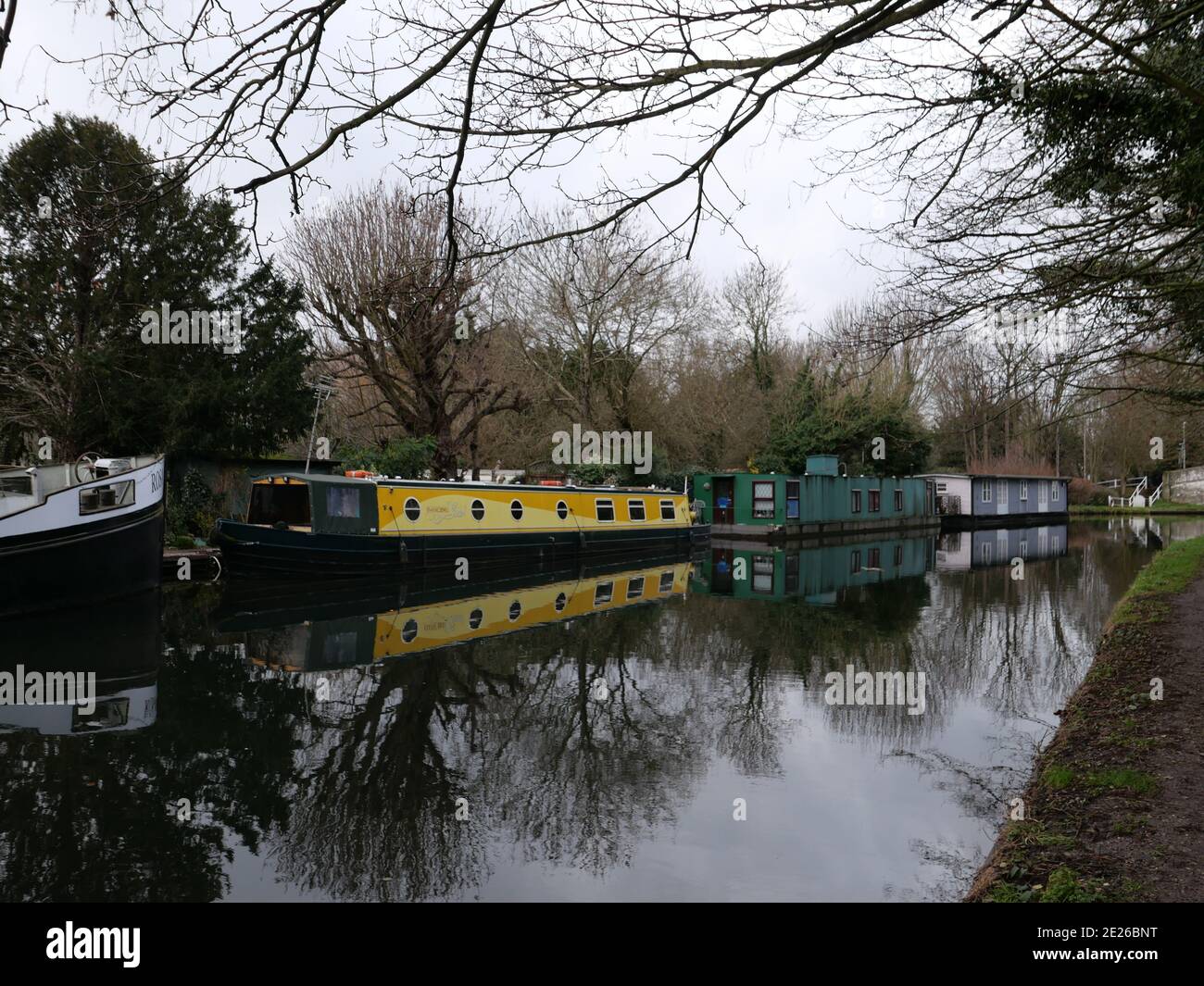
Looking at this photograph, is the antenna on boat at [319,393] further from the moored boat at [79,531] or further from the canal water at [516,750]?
the canal water at [516,750]

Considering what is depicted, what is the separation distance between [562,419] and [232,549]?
12494mm

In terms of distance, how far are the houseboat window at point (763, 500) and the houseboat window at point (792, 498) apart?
62 centimetres

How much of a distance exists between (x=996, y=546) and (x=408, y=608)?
20.7m

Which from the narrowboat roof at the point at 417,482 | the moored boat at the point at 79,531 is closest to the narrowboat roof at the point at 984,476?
the narrowboat roof at the point at 417,482

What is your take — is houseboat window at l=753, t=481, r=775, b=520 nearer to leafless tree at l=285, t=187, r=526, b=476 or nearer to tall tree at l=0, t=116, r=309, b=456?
leafless tree at l=285, t=187, r=526, b=476

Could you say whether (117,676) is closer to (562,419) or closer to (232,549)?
(232,549)

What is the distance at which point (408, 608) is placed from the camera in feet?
41.3

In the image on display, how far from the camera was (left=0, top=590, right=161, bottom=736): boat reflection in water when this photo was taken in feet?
22.4

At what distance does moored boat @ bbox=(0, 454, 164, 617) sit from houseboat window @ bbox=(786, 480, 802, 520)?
60.8 ft

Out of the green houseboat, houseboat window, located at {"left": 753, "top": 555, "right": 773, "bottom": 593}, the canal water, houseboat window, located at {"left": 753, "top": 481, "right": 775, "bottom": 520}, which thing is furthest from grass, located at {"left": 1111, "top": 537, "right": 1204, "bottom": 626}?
houseboat window, located at {"left": 753, "top": 481, "right": 775, "bottom": 520}

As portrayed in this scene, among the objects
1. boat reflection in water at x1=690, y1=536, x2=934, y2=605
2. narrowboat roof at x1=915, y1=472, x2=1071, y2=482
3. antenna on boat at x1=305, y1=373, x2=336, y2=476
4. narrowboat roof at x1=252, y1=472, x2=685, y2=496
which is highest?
antenna on boat at x1=305, y1=373, x2=336, y2=476

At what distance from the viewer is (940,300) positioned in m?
5.96
